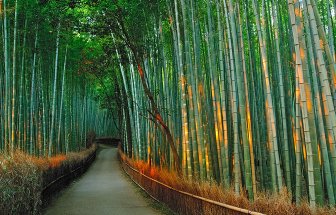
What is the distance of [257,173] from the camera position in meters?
6.24

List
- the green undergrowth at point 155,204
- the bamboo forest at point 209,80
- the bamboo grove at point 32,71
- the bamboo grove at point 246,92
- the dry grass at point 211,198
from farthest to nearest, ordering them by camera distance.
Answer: the bamboo grove at point 32,71 < the green undergrowth at point 155,204 < the bamboo forest at point 209,80 < the bamboo grove at point 246,92 < the dry grass at point 211,198

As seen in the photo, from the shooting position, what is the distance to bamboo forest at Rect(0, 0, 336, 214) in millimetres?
3969

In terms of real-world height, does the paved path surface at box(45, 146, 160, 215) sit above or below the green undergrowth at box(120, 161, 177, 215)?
above

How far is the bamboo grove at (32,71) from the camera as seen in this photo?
27.1 feet

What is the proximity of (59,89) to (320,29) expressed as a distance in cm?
1141

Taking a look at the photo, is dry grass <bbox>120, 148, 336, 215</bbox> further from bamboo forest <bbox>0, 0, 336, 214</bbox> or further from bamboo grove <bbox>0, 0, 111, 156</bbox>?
bamboo grove <bbox>0, 0, 111, 156</bbox>

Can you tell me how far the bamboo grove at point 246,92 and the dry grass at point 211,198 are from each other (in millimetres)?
238

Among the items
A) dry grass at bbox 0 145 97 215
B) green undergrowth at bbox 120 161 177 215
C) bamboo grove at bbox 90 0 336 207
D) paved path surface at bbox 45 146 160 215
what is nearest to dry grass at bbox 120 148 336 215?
green undergrowth at bbox 120 161 177 215

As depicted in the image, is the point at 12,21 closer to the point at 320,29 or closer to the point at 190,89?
the point at 190,89

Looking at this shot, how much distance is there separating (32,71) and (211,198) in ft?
21.4

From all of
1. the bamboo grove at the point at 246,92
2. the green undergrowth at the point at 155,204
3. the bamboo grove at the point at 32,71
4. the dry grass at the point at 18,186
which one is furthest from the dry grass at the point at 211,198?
the bamboo grove at the point at 32,71

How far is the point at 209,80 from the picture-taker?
25.2 feet

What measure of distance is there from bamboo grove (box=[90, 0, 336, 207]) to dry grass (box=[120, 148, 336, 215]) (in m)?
0.24

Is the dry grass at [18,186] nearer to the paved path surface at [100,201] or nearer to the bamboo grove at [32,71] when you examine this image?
the bamboo grove at [32,71]
